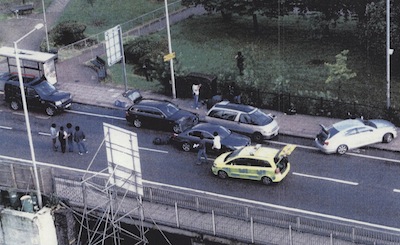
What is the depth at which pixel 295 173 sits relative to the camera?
116 feet

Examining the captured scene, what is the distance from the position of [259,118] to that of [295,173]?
434 cm

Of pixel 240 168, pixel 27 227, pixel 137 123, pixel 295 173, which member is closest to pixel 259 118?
pixel 295 173

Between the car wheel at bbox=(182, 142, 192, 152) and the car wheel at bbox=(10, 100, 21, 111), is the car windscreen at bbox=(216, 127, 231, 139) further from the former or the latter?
the car wheel at bbox=(10, 100, 21, 111)

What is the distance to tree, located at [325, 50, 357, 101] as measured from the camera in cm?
4472

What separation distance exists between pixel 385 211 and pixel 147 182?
9910 millimetres

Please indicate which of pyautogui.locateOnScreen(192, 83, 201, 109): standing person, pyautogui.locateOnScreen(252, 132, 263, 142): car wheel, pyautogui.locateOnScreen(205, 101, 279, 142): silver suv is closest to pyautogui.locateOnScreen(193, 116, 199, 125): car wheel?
pyautogui.locateOnScreen(205, 101, 279, 142): silver suv

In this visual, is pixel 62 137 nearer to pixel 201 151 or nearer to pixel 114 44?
pixel 201 151

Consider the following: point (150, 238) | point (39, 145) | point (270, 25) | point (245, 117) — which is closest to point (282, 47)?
point (270, 25)

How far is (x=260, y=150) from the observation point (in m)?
34.2

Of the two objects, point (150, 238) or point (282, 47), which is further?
point (282, 47)

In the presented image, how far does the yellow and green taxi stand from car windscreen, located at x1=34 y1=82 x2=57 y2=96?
1191 cm

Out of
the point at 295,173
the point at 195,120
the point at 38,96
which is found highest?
the point at 38,96

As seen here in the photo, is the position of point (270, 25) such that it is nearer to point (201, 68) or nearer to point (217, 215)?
point (201, 68)

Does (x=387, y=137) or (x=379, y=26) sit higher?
(x=379, y=26)
